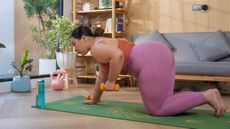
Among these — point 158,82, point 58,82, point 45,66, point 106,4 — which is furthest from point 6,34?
point 158,82

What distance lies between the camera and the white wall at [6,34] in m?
4.89

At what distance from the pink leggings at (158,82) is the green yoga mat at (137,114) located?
0.10 metres

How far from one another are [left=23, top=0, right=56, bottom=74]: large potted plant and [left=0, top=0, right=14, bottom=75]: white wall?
29 cm

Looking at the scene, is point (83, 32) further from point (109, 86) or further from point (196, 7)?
point (196, 7)

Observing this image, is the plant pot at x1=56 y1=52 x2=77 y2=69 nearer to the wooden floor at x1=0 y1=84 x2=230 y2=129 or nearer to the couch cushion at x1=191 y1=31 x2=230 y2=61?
the wooden floor at x1=0 y1=84 x2=230 y2=129

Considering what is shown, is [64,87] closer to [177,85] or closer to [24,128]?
[177,85]

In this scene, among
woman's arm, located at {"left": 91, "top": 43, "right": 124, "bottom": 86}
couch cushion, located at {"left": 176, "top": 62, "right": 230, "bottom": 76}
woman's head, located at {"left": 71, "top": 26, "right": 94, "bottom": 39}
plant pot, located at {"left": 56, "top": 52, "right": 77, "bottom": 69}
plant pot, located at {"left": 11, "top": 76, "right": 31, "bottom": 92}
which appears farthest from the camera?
plant pot, located at {"left": 56, "top": 52, "right": 77, "bottom": 69}

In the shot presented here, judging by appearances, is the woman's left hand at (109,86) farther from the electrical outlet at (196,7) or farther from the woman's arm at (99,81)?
the electrical outlet at (196,7)

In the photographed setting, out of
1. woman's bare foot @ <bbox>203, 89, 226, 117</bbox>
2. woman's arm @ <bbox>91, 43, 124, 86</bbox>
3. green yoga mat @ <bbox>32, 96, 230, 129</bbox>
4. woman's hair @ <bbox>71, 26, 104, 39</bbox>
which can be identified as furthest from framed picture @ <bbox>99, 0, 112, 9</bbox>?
woman's bare foot @ <bbox>203, 89, 226, 117</bbox>

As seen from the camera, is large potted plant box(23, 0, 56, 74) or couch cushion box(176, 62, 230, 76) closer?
couch cushion box(176, 62, 230, 76)

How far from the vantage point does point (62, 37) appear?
4.97m

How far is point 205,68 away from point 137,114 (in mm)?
1659

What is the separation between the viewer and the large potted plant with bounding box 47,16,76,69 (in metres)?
4.89

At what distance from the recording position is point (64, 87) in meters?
4.87
